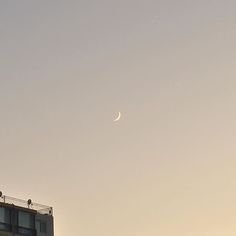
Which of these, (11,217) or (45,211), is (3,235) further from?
(45,211)

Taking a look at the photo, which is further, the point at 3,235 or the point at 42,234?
the point at 42,234

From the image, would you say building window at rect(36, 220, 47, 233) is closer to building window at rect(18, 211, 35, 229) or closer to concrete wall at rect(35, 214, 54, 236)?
concrete wall at rect(35, 214, 54, 236)

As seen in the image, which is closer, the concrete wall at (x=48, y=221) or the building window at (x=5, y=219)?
the building window at (x=5, y=219)

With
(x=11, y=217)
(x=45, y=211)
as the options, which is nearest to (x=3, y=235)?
(x=11, y=217)

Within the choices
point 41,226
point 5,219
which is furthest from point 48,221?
point 5,219

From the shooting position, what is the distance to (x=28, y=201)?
3674 inches

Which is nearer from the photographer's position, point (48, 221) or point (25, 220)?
point (25, 220)

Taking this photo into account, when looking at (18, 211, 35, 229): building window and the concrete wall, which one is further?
the concrete wall

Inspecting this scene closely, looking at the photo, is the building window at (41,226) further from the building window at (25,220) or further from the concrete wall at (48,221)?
the building window at (25,220)

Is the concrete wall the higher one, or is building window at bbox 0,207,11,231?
the concrete wall

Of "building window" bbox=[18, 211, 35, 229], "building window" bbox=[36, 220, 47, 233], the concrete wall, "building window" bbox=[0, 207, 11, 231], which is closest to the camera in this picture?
"building window" bbox=[0, 207, 11, 231]

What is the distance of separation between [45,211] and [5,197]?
23.2 ft

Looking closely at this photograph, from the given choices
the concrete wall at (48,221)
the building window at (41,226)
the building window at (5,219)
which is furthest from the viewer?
the concrete wall at (48,221)

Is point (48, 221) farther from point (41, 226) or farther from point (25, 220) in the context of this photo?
point (25, 220)
